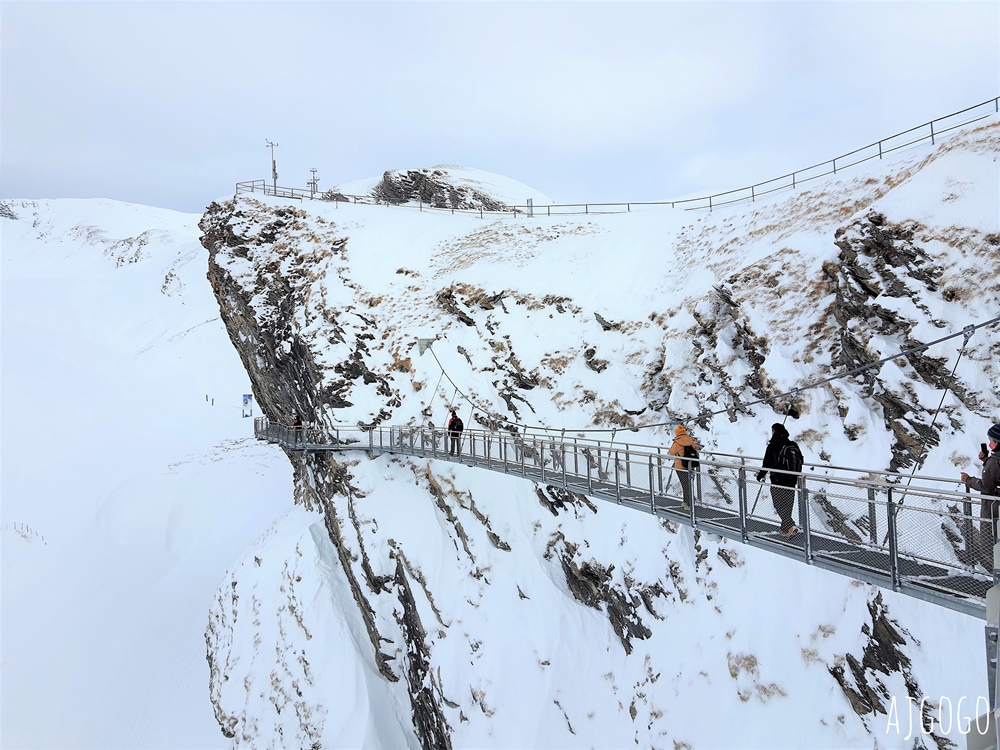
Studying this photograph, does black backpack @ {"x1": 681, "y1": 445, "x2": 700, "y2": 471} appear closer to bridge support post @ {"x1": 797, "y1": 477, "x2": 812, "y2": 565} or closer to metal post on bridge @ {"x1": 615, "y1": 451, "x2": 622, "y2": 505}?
metal post on bridge @ {"x1": 615, "y1": 451, "x2": 622, "y2": 505}

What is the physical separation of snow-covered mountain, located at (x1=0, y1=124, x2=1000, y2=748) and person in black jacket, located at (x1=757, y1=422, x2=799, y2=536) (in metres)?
4.41

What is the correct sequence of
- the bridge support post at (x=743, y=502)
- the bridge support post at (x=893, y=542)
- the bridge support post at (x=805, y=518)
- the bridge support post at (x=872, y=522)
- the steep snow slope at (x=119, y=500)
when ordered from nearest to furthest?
the bridge support post at (x=893, y=542)
the bridge support post at (x=872, y=522)
the bridge support post at (x=805, y=518)
the bridge support post at (x=743, y=502)
the steep snow slope at (x=119, y=500)

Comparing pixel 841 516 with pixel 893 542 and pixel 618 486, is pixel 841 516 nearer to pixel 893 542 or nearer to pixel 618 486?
pixel 893 542

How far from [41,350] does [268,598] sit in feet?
166

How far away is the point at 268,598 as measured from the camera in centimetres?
2366

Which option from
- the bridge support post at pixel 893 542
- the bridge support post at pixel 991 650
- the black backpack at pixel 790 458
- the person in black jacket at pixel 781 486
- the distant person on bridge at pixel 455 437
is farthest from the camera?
the distant person on bridge at pixel 455 437

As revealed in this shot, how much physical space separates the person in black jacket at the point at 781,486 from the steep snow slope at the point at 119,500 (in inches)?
939

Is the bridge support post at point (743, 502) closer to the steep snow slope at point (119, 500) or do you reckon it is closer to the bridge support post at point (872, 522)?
the bridge support post at point (872, 522)

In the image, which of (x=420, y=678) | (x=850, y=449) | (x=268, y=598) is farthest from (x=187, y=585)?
(x=850, y=449)

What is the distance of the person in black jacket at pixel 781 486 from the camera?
7.68 m

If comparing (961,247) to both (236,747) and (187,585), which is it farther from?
(187,585)

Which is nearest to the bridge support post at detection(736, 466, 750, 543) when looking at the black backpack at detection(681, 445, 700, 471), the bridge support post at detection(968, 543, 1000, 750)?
the black backpack at detection(681, 445, 700, 471)

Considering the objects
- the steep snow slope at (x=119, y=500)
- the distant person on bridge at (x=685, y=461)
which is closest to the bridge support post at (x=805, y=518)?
the distant person on bridge at (x=685, y=461)

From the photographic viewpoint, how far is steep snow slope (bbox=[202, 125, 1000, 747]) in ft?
39.0
